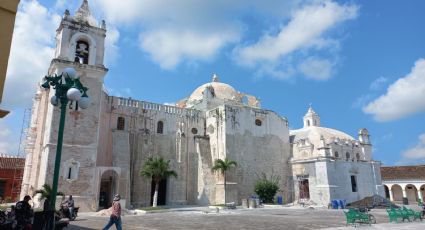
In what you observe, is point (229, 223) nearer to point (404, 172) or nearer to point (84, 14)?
point (84, 14)

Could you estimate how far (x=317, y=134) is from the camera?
31844mm

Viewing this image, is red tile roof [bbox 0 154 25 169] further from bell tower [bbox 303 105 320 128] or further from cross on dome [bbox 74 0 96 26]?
bell tower [bbox 303 105 320 128]

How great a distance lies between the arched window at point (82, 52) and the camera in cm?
2241

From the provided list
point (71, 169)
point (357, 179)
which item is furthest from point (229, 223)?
point (357, 179)

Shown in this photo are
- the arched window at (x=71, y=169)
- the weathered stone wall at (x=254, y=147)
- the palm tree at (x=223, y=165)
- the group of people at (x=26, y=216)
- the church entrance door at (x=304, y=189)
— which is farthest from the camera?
the church entrance door at (x=304, y=189)

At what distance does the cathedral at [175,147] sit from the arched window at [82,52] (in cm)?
7

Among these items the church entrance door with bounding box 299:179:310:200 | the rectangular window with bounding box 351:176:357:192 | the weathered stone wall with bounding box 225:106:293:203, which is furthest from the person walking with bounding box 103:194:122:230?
the rectangular window with bounding box 351:176:357:192

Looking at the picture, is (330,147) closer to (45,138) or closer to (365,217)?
(365,217)

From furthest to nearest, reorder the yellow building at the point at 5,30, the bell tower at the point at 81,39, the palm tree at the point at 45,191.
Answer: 1. the bell tower at the point at 81,39
2. the palm tree at the point at 45,191
3. the yellow building at the point at 5,30

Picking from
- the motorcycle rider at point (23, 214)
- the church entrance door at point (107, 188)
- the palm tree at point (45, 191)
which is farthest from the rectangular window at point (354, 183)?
the motorcycle rider at point (23, 214)

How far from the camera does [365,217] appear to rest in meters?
12.5

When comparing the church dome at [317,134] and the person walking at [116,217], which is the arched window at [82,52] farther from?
the church dome at [317,134]

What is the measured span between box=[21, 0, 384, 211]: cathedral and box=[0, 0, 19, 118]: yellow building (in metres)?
15.7

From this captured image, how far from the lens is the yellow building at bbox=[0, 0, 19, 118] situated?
5516 millimetres
